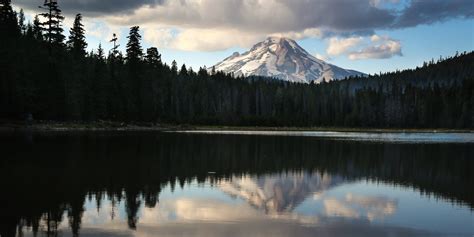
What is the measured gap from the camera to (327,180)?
113 ft

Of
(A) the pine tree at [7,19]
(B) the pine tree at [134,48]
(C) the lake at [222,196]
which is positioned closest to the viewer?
(C) the lake at [222,196]

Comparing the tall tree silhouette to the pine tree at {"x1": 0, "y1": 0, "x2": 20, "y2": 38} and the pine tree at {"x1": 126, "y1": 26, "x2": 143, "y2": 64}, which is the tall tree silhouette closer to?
the pine tree at {"x1": 0, "y1": 0, "x2": 20, "y2": 38}

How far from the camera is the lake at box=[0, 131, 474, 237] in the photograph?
62.2 ft

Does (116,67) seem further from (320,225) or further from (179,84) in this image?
Result: (320,225)

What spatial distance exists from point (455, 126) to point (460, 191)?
7135 inches

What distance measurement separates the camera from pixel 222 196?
87.3ft

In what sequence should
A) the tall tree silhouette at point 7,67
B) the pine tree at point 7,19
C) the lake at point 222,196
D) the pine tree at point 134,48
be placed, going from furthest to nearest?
A: the pine tree at point 134,48 < the pine tree at point 7,19 < the tall tree silhouette at point 7,67 < the lake at point 222,196

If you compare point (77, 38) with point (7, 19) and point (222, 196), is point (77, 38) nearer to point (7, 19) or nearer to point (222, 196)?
point (7, 19)

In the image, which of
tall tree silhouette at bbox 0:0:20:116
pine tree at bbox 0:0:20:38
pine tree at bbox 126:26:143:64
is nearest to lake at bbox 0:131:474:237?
tall tree silhouette at bbox 0:0:20:116

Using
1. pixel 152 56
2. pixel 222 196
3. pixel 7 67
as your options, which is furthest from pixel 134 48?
pixel 222 196

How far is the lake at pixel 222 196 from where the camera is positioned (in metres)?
19.0

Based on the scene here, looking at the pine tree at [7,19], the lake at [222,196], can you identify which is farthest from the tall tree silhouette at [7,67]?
the lake at [222,196]

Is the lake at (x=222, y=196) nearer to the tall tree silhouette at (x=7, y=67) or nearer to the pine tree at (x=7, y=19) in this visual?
the tall tree silhouette at (x=7, y=67)

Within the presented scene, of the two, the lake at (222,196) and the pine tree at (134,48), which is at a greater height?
the pine tree at (134,48)
